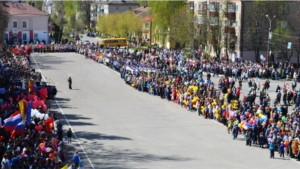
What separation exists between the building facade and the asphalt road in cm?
4495

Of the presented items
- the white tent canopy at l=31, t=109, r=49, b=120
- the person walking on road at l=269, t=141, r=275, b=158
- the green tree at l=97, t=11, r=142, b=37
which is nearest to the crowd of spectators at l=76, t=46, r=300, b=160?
the person walking on road at l=269, t=141, r=275, b=158

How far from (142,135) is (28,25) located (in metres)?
64.8

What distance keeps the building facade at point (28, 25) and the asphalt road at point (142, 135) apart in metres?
44.9

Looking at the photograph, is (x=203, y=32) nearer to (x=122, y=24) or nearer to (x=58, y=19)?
(x=122, y=24)

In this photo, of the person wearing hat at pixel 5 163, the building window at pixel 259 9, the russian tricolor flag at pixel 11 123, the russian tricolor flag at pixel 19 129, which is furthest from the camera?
the building window at pixel 259 9

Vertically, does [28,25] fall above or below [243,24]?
below

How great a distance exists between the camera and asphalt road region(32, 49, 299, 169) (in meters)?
27.2

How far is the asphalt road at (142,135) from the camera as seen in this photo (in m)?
27.2

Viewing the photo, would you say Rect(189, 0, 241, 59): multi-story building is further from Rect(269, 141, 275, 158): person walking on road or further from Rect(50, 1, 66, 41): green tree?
Rect(269, 141, 275, 158): person walking on road

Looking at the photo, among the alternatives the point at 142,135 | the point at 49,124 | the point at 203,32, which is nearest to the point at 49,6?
the point at 203,32

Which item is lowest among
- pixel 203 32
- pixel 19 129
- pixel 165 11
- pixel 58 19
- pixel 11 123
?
pixel 19 129

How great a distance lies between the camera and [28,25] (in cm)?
9381

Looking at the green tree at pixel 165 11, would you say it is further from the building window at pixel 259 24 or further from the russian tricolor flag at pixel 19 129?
the russian tricolor flag at pixel 19 129

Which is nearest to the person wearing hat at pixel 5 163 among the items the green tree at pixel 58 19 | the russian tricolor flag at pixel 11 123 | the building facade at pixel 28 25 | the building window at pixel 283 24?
the russian tricolor flag at pixel 11 123
